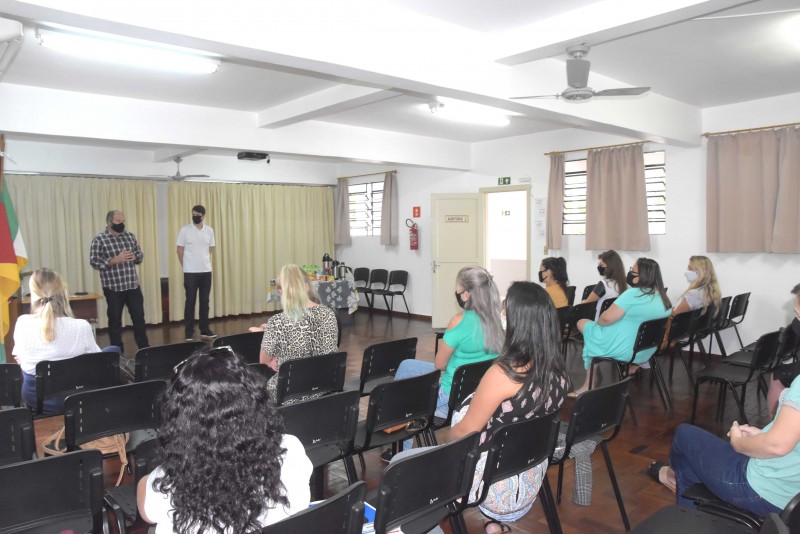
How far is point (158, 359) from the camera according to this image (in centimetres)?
365

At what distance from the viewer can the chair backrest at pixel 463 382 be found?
299 centimetres

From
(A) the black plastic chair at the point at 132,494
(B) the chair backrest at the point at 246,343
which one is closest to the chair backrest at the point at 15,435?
(A) the black plastic chair at the point at 132,494

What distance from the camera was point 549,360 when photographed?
2248 millimetres

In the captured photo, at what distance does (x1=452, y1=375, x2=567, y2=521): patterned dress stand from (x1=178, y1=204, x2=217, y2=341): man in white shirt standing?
600 centimetres

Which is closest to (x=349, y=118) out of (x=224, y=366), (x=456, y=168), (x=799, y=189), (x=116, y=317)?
(x=456, y=168)

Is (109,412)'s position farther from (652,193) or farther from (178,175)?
(178,175)

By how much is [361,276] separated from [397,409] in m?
7.45

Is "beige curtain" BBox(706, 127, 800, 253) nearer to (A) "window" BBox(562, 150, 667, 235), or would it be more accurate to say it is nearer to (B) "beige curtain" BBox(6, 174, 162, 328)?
(A) "window" BBox(562, 150, 667, 235)

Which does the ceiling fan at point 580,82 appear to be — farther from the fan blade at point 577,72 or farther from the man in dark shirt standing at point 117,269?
the man in dark shirt standing at point 117,269

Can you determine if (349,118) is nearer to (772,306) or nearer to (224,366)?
(772,306)

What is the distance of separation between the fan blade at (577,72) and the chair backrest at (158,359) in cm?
287

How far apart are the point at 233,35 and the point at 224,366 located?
2070 mm

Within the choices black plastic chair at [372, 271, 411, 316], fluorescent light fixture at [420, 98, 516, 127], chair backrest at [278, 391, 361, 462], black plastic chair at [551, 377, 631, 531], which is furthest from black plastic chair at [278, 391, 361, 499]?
black plastic chair at [372, 271, 411, 316]

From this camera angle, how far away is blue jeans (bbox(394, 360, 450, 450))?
3.21 m
